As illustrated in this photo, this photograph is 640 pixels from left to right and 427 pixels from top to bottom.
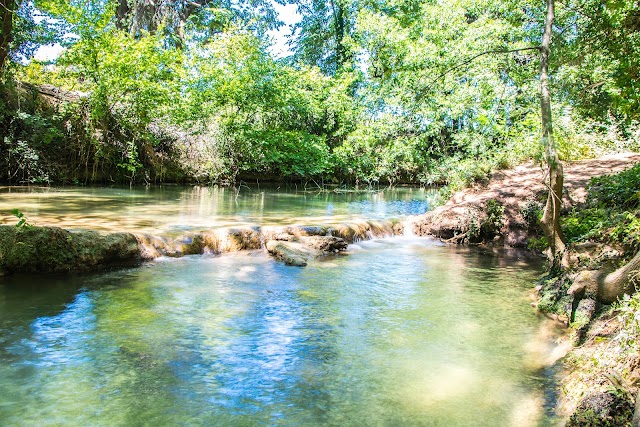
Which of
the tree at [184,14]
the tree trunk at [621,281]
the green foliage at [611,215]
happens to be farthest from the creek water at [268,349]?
the tree at [184,14]

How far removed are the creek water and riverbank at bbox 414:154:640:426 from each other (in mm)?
309

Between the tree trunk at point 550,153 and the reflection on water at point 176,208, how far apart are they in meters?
5.34

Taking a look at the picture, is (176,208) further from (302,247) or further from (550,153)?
(550,153)

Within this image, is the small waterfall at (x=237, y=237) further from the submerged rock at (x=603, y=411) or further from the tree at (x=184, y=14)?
the tree at (x=184, y=14)

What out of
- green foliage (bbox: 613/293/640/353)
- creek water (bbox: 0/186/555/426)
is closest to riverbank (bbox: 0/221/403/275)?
creek water (bbox: 0/186/555/426)

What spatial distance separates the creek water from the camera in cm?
361

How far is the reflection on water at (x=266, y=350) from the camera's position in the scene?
142 inches

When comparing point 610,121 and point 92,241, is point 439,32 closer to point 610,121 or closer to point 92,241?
point 610,121

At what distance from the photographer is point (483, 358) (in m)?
4.68

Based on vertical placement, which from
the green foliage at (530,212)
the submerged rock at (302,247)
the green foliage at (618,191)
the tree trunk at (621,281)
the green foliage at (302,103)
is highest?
the green foliage at (302,103)

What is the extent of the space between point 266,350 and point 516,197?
27.8 ft

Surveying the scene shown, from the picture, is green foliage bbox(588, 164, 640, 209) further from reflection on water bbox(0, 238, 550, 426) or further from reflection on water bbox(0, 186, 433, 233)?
reflection on water bbox(0, 186, 433, 233)

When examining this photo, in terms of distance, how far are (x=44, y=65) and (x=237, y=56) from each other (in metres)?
7.20

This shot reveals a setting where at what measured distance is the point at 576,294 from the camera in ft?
17.5
